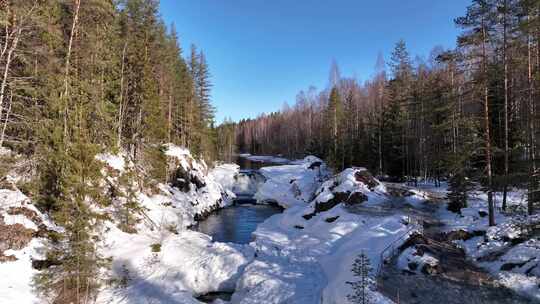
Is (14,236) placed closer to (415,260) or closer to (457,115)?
(415,260)

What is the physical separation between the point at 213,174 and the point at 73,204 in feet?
110

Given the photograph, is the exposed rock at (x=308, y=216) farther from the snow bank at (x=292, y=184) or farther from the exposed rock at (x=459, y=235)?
the exposed rock at (x=459, y=235)

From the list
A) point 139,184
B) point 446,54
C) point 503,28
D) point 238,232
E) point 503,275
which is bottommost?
point 238,232

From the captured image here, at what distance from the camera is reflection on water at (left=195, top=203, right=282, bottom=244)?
2147 centimetres

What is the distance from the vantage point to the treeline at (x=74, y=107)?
9617 mm

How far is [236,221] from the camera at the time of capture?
26.2 metres

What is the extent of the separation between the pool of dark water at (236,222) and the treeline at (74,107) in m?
6.22

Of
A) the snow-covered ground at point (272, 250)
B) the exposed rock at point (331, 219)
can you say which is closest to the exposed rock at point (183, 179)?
the snow-covered ground at point (272, 250)

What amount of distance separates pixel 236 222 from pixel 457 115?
65.5 ft

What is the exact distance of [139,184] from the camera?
2186 centimetres

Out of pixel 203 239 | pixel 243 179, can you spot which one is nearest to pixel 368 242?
pixel 203 239

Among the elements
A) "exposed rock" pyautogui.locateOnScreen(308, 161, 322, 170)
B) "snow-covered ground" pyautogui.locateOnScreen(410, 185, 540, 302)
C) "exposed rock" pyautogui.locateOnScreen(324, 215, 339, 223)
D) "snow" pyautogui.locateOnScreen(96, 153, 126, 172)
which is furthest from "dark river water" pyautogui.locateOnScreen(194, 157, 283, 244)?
"snow-covered ground" pyautogui.locateOnScreen(410, 185, 540, 302)

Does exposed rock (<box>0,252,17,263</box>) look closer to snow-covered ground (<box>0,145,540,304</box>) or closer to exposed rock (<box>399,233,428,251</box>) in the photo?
snow-covered ground (<box>0,145,540,304</box>)

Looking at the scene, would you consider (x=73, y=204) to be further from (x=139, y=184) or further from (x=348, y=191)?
(x=348, y=191)
